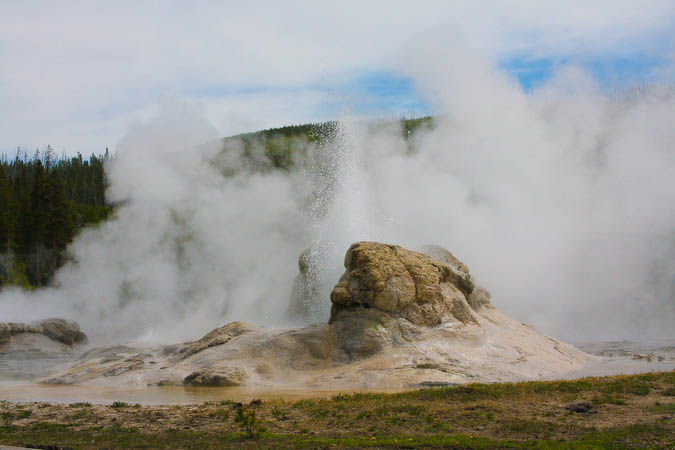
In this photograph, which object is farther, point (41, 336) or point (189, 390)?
point (41, 336)

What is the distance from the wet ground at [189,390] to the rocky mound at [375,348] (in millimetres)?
644

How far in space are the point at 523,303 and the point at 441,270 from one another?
46.2 ft

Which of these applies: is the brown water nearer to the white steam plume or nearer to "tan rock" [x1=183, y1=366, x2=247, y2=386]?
"tan rock" [x1=183, y1=366, x2=247, y2=386]

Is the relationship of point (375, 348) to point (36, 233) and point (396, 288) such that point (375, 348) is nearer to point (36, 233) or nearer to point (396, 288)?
point (396, 288)

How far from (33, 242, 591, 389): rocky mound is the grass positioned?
2.98 meters

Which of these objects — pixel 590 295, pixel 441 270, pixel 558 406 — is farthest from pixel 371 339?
pixel 590 295

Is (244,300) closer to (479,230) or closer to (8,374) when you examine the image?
(8,374)

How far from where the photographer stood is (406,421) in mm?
10266

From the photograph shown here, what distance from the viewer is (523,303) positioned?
31.6m

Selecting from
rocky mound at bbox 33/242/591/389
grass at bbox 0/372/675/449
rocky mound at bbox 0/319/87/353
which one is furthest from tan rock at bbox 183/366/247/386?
rocky mound at bbox 0/319/87/353

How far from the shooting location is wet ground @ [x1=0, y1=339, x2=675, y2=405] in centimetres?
1409

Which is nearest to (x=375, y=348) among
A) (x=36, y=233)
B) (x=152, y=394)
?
(x=152, y=394)

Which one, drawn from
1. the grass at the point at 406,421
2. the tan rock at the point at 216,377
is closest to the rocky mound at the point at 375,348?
the tan rock at the point at 216,377

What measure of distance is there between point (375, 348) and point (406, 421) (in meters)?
6.22
